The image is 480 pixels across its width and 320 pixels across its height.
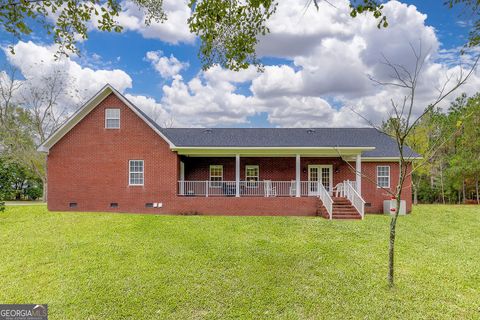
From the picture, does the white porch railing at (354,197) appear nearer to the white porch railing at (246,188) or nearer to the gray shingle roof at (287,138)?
the white porch railing at (246,188)

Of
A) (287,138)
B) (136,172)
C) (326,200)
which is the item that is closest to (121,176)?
(136,172)

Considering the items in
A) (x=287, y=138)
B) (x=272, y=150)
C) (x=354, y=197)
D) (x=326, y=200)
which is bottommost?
(x=326, y=200)

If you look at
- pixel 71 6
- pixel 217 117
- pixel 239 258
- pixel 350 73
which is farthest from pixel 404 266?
pixel 217 117

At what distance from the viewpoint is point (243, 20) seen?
15.6 ft

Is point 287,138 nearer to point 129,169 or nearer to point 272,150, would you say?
point 272,150

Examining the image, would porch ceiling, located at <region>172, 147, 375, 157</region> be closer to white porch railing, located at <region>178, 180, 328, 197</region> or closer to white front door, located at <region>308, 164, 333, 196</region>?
white porch railing, located at <region>178, 180, 328, 197</region>

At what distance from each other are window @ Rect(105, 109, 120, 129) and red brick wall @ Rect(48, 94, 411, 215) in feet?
0.68

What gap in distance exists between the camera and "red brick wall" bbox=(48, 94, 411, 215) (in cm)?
1542

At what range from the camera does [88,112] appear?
15.6 meters

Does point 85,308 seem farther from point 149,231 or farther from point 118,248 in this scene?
point 149,231

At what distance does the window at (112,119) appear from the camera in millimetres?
Answer: 15602

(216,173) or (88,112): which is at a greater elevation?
(88,112)

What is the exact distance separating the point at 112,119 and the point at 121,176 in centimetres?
306

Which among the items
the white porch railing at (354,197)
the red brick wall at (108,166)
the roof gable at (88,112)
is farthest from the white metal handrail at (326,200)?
the roof gable at (88,112)
